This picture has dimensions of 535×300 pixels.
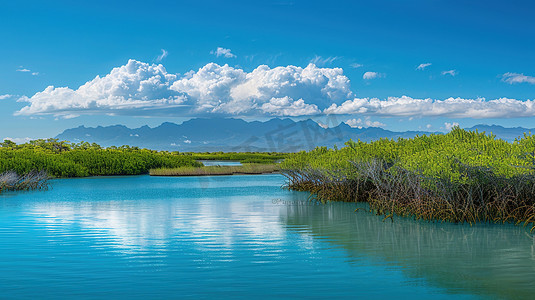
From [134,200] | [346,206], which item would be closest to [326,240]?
[346,206]

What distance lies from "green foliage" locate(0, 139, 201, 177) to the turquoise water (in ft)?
94.8

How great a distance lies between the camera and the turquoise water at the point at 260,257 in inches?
A: 346

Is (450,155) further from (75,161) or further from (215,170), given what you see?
(75,161)

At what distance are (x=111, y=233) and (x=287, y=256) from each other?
6427mm

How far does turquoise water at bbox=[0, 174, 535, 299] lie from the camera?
346 inches

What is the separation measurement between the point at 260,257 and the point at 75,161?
49664mm

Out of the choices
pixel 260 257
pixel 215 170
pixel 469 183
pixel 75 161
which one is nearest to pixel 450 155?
pixel 469 183

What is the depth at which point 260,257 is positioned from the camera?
37.2ft

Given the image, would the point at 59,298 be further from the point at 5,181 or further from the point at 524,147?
the point at 5,181

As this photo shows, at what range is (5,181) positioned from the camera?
3219 centimetres

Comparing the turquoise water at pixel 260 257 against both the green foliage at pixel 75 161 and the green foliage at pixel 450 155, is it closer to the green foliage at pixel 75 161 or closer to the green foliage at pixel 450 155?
the green foliage at pixel 450 155

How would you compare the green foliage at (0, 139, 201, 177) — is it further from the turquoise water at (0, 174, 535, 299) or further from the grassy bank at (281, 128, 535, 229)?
the grassy bank at (281, 128, 535, 229)

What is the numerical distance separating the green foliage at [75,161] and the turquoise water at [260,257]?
28.9m

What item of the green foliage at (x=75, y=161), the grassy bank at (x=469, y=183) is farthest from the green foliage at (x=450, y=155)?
the green foliage at (x=75, y=161)
